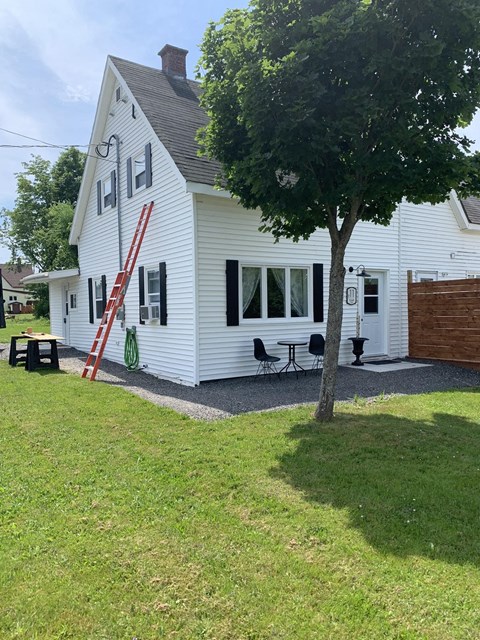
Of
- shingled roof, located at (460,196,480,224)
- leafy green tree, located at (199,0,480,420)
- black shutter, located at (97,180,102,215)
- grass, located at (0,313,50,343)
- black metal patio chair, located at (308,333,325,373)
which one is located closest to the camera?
leafy green tree, located at (199,0,480,420)

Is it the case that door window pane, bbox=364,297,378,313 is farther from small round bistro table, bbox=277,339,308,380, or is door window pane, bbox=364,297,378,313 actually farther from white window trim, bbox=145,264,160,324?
white window trim, bbox=145,264,160,324

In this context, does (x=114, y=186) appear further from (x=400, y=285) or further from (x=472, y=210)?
(x=472, y=210)

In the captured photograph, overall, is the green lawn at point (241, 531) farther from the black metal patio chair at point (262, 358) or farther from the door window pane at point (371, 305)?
the door window pane at point (371, 305)

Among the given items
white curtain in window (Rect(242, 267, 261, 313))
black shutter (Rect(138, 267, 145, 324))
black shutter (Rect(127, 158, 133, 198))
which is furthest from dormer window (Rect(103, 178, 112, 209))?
white curtain in window (Rect(242, 267, 261, 313))

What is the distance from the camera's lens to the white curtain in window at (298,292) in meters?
10.7

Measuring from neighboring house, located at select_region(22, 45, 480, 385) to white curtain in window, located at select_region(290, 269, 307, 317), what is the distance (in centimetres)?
3

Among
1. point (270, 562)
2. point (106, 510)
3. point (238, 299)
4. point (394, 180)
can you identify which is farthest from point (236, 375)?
point (270, 562)

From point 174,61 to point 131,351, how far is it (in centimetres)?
880

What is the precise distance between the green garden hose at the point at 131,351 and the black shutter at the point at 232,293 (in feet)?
10.2

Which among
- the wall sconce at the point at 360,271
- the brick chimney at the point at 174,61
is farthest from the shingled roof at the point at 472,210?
the brick chimney at the point at 174,61

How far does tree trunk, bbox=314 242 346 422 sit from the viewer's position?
624 centimetres

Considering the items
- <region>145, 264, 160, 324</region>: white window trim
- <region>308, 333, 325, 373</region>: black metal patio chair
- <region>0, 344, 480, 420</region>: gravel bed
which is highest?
<region>145, 264, 160, 324</region>: white window trim

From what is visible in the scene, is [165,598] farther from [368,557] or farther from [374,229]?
[374,229]

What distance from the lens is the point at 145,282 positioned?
11.2m
